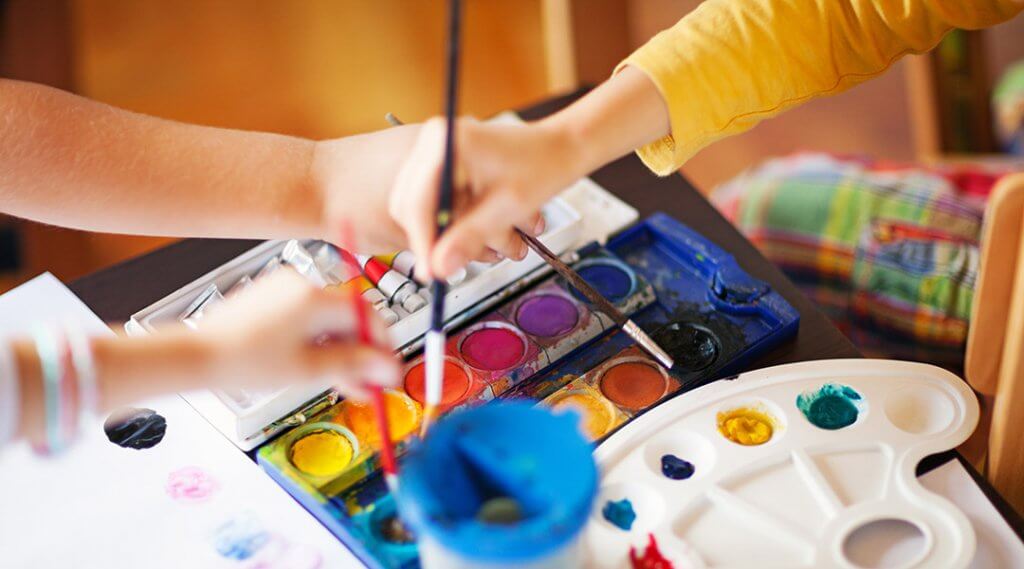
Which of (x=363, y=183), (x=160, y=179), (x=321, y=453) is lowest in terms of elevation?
(x=321, y=453)

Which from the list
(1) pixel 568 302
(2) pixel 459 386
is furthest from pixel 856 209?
(2) pixel 459 386

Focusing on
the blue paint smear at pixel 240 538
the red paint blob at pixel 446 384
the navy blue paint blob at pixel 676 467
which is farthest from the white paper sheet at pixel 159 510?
the navy blue paint blob at pixel 676 467

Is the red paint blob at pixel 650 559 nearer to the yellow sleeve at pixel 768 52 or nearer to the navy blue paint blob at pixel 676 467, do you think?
the navy blue paint blob at pixel 676 467

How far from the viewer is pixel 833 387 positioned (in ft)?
2.49

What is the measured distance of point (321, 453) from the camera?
760mm

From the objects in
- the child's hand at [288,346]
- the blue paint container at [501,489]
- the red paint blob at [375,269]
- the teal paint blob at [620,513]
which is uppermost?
the red paint blob at [375,269]

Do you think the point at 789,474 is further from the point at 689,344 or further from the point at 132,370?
the point at 132,370

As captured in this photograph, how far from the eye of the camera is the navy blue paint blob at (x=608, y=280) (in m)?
0.86

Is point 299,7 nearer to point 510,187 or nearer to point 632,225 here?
point 632,225

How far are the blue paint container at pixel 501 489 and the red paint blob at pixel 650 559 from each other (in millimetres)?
102

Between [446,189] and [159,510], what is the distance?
360 millimetres

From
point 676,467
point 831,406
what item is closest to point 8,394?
point 676,467

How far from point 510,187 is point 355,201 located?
0.52 ft

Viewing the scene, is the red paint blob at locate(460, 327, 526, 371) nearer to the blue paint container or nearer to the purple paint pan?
the purple paint pan
